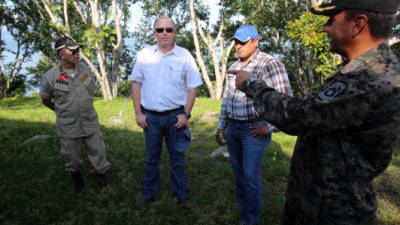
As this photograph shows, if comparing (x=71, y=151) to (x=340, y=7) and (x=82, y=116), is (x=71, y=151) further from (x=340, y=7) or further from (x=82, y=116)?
(x=340, y=7)

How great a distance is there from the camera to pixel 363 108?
3.51ft

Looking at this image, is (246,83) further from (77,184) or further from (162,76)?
(77,184)

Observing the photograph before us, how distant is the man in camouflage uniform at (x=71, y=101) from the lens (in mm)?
3441

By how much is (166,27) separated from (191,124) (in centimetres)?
611

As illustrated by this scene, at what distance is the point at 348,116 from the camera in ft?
3.60

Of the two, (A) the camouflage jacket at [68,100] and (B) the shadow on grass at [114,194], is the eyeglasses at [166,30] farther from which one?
(B) the shadow on grass at [114,194]

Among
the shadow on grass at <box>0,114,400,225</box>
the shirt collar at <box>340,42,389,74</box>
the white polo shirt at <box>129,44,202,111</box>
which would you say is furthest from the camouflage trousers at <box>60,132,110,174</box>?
the shirt collar at <box>340,42,389,74</box>

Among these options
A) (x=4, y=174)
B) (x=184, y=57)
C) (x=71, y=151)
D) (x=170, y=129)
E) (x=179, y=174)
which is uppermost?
(x=184, y=57)

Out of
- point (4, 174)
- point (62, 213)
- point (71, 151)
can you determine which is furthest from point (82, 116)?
point (4, 174)

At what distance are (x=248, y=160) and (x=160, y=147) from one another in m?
1.31

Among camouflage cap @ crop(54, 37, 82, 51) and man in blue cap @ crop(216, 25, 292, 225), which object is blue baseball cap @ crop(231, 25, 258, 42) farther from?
camouflage cap @ crop(54, 37, 82, 51)

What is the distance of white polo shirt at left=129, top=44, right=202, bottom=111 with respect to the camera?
3162 mm

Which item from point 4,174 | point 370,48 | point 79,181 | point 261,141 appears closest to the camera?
point 370,48

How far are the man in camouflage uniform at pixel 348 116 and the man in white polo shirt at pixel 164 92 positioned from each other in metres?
1.82
